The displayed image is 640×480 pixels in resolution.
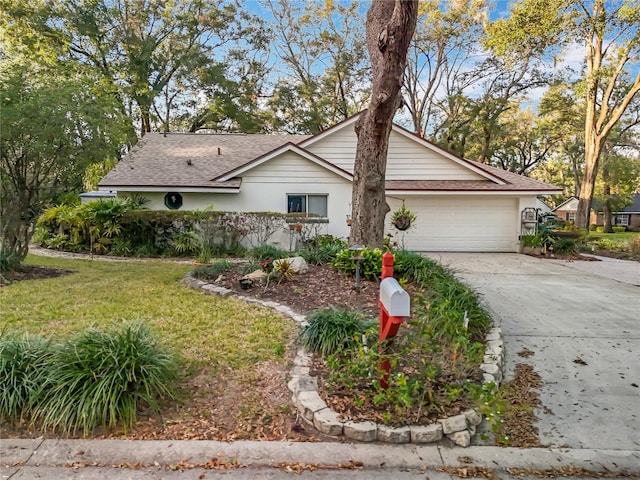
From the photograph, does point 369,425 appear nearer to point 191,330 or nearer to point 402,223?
point 191,330

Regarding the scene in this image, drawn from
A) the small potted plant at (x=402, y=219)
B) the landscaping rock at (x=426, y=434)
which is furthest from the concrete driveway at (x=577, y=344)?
the small potted plant at (x=402, y=219)

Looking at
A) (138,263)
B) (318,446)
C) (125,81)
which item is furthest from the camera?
(125,81)

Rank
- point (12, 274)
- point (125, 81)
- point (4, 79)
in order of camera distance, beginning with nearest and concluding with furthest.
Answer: point (4, 79)
point (12, 274)
point (125, 81)

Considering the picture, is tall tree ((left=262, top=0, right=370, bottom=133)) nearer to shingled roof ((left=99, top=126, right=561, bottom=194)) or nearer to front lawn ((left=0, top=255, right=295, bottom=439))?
shingled roof ((left=99, top=126, right=561, bottom=194))

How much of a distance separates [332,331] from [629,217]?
51.7m

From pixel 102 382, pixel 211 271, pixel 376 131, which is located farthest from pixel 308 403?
pixel 376 131

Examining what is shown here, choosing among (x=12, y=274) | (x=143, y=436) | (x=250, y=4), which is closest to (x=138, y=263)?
(x=12, y=274)

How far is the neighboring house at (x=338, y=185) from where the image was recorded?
40.5ft

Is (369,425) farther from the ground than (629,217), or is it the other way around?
(629,217)

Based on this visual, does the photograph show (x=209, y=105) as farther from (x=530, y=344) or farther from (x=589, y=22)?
(x=530, y=344)

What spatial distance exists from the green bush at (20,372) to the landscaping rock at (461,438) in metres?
2.98

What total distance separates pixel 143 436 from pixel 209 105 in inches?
933

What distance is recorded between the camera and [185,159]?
14312 mm

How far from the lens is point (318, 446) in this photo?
2482mm
